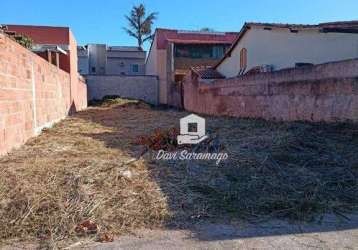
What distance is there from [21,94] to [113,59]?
36.0m

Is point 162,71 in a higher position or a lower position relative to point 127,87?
higher

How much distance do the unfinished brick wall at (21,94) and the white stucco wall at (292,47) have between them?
9854 millimetres

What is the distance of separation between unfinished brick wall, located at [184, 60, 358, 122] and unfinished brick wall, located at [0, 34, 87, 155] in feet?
22.0

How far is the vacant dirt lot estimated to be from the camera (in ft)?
10.9

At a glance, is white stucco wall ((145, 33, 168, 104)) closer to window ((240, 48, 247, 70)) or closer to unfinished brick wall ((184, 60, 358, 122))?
window ((240, 48, 247, 70))

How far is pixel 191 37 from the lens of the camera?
3181 cm

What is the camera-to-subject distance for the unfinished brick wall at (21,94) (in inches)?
225

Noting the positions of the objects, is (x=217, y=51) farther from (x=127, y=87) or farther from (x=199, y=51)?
(x=127, y=87)

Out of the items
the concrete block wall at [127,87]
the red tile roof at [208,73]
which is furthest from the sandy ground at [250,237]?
the concrete block wall at [127,87]

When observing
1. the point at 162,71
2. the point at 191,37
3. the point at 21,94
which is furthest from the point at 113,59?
the point at 21,94

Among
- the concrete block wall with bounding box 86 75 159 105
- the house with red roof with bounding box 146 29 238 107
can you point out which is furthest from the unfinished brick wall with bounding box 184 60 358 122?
the concrete block wall with bounding box 86 75 159 105

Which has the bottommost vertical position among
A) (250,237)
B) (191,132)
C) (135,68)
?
(250,237)

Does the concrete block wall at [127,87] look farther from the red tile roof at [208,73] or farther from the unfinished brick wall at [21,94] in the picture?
the unfinished brick wall at [21,94]

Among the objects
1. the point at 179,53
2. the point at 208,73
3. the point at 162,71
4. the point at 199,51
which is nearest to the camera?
the point at 208,73
